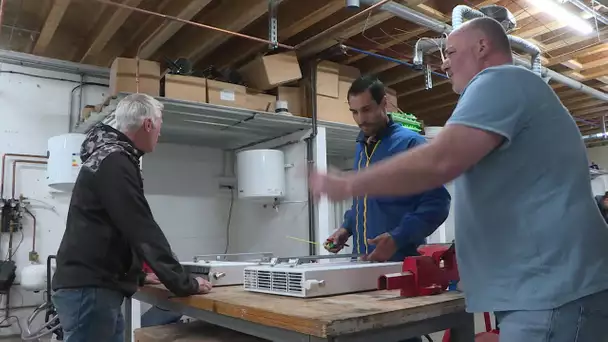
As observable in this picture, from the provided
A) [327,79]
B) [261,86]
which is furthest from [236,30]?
[327,79]

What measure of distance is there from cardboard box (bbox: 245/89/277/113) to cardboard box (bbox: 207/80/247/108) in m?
0.08

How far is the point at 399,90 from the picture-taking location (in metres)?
5.23

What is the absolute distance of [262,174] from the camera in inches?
159

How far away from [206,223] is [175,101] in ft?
5.91

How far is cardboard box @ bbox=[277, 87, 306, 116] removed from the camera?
13.0 ft

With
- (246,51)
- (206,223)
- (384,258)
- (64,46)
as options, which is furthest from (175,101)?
(384,258)

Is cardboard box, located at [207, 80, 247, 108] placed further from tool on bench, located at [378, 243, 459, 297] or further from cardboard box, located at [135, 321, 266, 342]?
tool on bench, located at [378, 243, 459, 297]

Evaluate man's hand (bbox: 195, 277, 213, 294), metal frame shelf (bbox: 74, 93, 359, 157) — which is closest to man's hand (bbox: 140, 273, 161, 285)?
man's hand (bbox: 195, 277, 213, 294)

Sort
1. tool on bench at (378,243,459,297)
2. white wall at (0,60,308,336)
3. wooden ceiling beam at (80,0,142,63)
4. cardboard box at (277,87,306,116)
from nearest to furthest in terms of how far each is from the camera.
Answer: tool on bench at (378,243,459,297) → wooden ceiling beam at (80,0,142,63) → white wall at (0,60,308,336) → cardboard box at (277,87,306,116)

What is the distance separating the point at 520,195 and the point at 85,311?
4.56ft

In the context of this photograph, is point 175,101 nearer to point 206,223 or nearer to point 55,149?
point 55,149

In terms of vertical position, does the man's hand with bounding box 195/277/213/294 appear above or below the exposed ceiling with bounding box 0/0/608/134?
below

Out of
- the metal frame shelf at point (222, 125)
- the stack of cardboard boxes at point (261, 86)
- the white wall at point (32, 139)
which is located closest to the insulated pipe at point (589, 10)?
the stack of cardboard boxes at point (261, 86)

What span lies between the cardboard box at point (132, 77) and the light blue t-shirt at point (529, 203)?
2.76 metres
